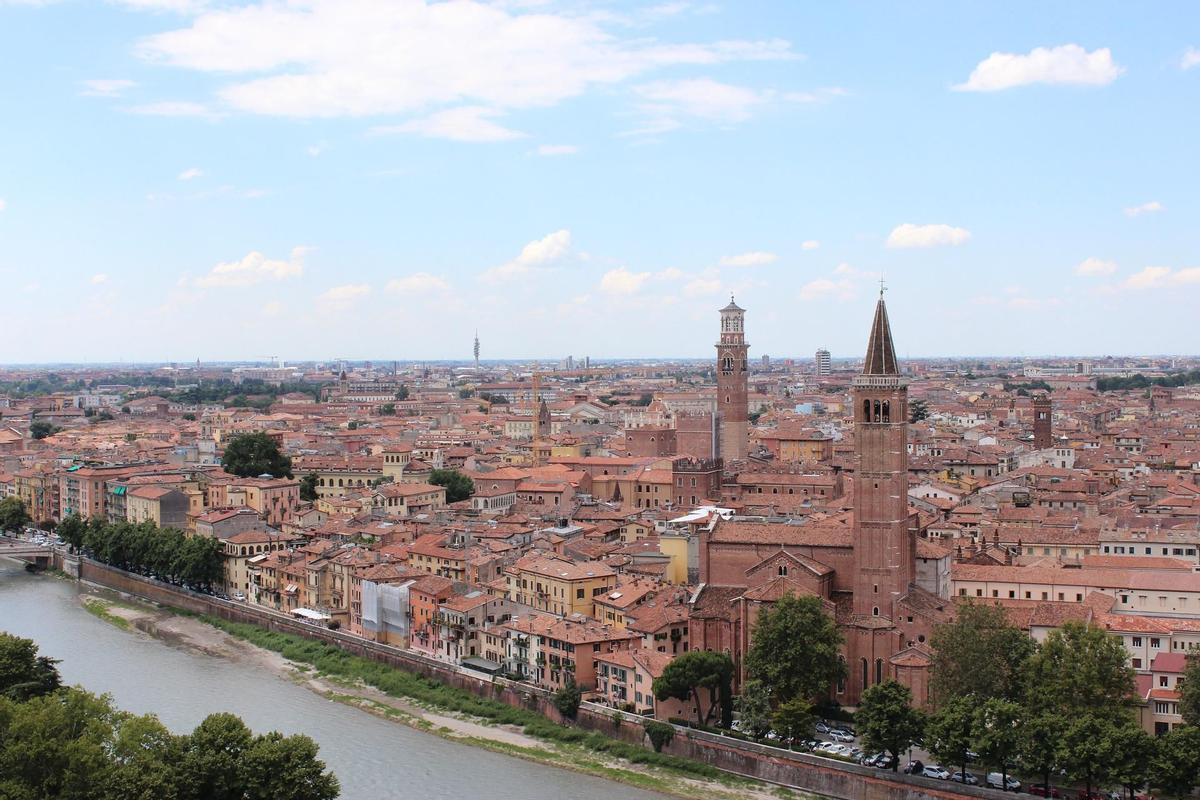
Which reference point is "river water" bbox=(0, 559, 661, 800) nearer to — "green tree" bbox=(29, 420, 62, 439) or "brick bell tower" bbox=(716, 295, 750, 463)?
"brick bell tower" bbox=(716, 295, 750, 463)

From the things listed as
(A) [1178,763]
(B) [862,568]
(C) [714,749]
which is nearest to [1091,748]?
(A) [1178,763]

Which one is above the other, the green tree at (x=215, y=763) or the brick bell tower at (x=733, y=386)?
the brick bell tower at (x=733, y=386)

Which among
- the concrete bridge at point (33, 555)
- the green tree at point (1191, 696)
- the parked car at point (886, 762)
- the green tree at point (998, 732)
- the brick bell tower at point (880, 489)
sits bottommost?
the concrete bridge at point (33, 555)

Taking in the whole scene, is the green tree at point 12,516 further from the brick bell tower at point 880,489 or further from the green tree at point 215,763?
the brick bell tower at point 880,489

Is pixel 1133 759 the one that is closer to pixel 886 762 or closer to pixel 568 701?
pixel 886 762

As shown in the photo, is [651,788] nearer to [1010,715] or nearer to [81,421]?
[1010,715]

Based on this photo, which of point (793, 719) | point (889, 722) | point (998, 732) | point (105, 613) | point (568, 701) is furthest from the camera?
point (105, 613)

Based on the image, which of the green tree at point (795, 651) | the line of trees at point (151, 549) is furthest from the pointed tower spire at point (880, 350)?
the line of trees at point (151, 549)
